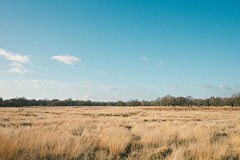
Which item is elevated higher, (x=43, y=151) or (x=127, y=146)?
(x=43, y=151)

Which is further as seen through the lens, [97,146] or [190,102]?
[190,102]

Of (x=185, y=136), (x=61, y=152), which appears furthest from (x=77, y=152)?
(x=185, y=136)

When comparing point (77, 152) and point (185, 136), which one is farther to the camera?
point (185, 136)

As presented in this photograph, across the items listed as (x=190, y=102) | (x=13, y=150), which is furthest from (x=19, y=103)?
(x=190, y=102)

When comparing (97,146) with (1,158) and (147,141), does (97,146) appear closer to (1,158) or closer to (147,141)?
(147,141)

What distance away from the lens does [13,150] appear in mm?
4289

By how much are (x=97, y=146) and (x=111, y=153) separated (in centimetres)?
105

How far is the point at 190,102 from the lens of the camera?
370 ft

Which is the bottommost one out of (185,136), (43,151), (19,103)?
(19,103)

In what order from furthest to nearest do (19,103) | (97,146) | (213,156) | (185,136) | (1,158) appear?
(19,103) → (185,136) → (97,146) → (213,156) → (1,158)

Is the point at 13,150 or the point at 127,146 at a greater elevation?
the point at 13,150

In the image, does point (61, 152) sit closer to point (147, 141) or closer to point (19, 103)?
point (147, 141)

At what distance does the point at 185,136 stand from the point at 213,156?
3248 millimetres

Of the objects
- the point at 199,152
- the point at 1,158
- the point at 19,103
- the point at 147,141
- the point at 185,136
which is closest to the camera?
the point at 1,158
